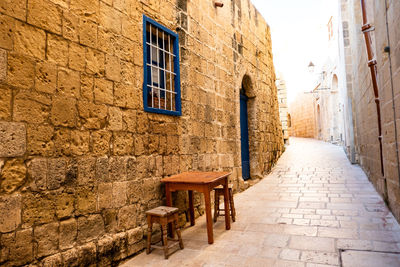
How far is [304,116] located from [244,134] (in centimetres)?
1771

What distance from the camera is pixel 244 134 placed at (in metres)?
6.79

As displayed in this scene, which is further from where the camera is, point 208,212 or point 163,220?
point 208,212

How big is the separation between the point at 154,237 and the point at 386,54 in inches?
143

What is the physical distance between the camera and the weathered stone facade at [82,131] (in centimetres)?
202

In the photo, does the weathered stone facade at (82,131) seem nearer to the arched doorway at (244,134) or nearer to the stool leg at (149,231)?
the stool leg at (149,231)

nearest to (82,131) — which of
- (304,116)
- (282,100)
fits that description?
(282,100)

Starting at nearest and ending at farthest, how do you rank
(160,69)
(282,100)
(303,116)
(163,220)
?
(163,220) → (160,69) → (282,100) → (303,116)

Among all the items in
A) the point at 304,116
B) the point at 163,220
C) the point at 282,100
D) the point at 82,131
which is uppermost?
the point at 304,116

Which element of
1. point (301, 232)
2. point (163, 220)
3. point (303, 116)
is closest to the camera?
point (163, 220)

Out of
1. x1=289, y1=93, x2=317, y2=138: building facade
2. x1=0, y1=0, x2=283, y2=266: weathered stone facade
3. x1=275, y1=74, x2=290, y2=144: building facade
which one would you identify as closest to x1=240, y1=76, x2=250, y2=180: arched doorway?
x1=0, y1=0, x2=283, y2=266: weathered stone facade

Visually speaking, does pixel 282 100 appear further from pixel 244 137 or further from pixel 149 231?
pixel 149 231

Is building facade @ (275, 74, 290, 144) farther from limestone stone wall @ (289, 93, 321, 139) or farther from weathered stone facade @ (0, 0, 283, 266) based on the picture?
weathered stone facade @ (0, 0, 283, 266)

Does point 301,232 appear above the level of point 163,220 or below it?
below

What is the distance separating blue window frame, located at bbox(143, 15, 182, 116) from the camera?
342cm
